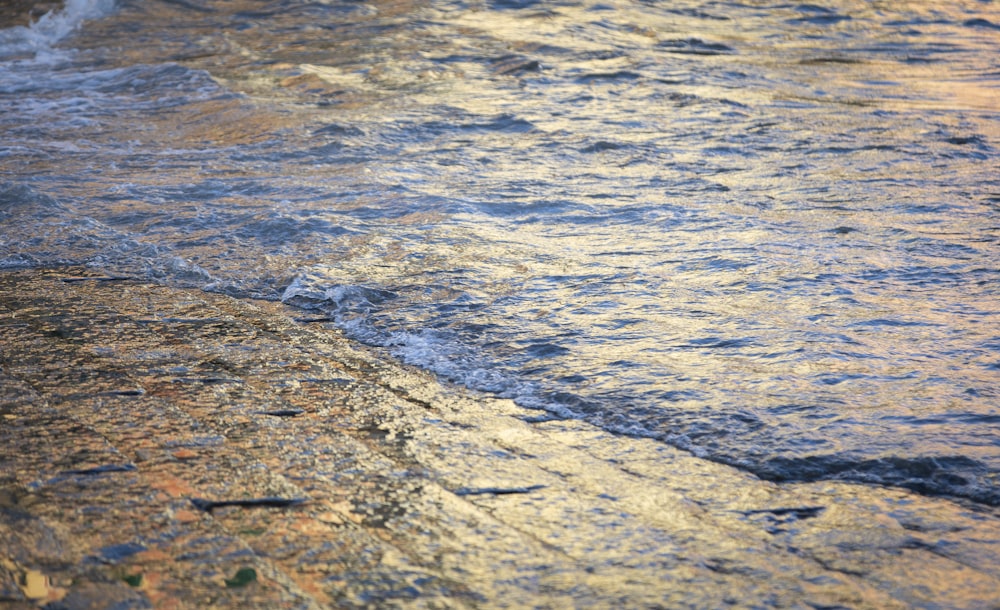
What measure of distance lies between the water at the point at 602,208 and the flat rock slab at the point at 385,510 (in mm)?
235

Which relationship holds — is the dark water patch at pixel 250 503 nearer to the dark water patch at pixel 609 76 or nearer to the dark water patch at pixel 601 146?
the dark water patch at pixel 601 146

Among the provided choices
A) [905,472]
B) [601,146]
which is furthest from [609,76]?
[905,472]

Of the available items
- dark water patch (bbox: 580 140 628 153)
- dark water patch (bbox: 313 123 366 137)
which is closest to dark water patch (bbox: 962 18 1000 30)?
dark water patch (bbox: 580 140 628 153)

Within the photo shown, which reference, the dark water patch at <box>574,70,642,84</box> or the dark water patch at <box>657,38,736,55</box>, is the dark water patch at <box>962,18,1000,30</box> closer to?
the dark water patch at <box>657,38,736,55</box>

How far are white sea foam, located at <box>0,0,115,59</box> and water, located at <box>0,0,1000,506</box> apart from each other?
22 centimetres

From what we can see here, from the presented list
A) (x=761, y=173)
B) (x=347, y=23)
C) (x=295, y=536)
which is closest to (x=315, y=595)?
(x=295, y=536)

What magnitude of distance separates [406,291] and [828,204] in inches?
98.9

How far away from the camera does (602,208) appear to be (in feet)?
17.5

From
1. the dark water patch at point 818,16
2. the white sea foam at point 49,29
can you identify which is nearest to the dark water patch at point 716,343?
the dark water patch at point 818,16

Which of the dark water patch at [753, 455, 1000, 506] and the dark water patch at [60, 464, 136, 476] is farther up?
the dark water patch at [60, 464, 136, 476]

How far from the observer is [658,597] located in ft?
7.14

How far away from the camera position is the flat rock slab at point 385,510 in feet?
7.13

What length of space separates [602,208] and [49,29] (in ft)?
29.2

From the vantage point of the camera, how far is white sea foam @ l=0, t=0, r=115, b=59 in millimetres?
10508
